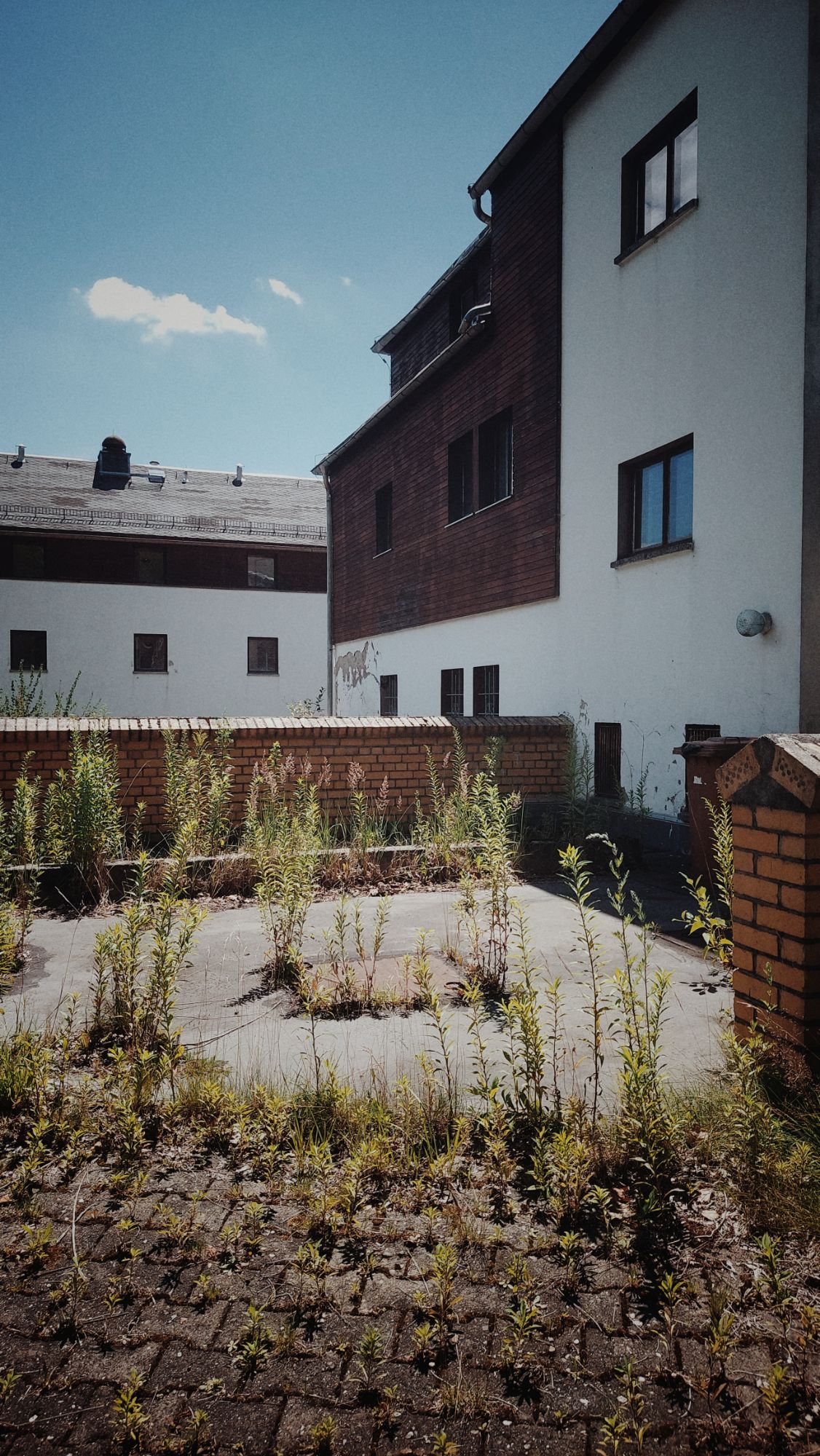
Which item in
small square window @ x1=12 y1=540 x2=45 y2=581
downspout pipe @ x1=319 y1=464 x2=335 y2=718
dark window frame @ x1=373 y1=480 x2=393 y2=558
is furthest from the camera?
small square window @ x1=12 y1=540 x2=45 y2=581

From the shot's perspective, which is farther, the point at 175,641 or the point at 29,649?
the point at 175,641

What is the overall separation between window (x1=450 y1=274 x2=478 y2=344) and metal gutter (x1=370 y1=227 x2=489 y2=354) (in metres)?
0.34

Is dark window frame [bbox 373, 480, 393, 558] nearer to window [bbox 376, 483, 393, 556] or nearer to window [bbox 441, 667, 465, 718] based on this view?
window [bbox 376, 483, 393, 556]

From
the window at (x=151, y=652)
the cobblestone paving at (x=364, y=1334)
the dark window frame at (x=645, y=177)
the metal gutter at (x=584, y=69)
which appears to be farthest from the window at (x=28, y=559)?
the cobblestone paving at (x=364, y=1334)

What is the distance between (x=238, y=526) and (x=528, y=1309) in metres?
27.4

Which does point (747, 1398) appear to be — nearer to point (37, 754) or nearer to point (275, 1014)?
point (275, 1014)

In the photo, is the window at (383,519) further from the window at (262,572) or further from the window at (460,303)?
the window at (262,572)

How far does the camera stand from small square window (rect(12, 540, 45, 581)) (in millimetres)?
25031

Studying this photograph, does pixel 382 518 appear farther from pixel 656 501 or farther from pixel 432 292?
pixel 656 501

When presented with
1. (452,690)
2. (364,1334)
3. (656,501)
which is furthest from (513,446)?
(364,1334)

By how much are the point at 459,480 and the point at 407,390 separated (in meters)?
2.12

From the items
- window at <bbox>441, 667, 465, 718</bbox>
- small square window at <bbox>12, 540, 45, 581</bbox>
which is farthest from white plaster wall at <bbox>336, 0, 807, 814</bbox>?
small square window at <bbox>12, 540, 45, 581</bbox>

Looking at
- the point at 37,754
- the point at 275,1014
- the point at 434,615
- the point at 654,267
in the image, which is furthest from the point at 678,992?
the point at 434,615

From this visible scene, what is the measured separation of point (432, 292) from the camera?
14.7m
